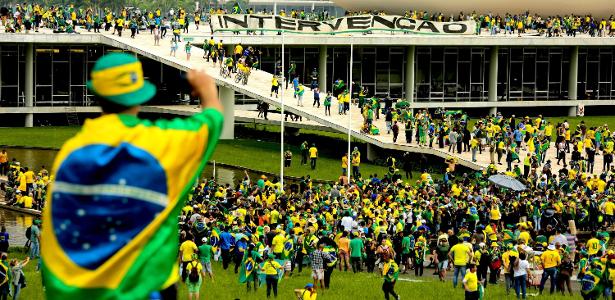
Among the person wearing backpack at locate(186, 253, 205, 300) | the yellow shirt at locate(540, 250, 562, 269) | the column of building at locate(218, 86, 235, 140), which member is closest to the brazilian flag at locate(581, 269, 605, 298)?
the yellow shirt at locate(540, 250, 562, 269)

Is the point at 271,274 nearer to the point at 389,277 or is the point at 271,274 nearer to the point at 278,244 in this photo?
the point at 278,244

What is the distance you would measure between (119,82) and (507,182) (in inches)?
1226

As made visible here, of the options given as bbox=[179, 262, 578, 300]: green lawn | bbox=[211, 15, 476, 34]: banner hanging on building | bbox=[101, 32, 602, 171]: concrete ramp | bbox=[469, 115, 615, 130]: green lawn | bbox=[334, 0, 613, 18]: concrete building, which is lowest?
bbox=[179, 262, 578, 300]: green lawn

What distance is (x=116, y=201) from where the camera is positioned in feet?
14.6

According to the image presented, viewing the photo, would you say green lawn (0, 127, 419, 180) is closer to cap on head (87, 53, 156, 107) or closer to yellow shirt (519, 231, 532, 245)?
yellow shirt (519, 231, 532, 245)

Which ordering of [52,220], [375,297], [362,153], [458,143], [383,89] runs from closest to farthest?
[52,220]
[375,297]
[458,143]
[362,153]
[383,89]

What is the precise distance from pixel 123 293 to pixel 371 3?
252 ft

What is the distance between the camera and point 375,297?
22594 mm

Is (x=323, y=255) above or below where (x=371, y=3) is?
below

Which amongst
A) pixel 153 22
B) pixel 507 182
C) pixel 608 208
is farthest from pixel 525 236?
pixel 153 22

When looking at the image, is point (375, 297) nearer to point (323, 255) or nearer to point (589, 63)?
point (323, 255)

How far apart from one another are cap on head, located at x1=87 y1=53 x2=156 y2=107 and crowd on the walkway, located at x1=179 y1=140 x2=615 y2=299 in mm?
16743

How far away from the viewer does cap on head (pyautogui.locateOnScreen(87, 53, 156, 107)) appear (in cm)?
462

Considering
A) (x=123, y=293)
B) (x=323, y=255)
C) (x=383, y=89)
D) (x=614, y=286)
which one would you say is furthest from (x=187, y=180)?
(x=383, y=89)
